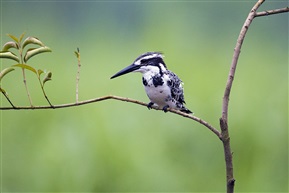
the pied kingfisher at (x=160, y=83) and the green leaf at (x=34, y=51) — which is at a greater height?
the green leaf at (x=34, y=51)

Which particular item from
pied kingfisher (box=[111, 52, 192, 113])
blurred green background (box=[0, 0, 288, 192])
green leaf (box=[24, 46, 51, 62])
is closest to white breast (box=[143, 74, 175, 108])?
pied kingfisher (box=[111, 52, 192, 113])

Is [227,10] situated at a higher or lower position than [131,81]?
higher

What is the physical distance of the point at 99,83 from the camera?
3232 mm

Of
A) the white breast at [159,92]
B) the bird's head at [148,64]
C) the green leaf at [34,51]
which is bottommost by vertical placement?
the white breast at [159,92]

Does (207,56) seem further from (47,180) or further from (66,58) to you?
(47,180)

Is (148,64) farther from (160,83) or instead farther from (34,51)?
(34,51)

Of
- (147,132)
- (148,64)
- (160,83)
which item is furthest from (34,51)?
(147,132)

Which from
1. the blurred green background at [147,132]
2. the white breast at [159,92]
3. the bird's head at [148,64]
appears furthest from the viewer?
the blurred green background at [147,132]

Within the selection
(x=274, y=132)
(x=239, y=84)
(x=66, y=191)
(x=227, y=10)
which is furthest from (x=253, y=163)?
(x=227, y=10)

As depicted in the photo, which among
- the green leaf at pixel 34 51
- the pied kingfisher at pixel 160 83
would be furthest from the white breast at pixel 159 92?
the green leaf at pixel 34 51

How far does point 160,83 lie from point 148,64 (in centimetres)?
15

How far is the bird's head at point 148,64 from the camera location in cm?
121

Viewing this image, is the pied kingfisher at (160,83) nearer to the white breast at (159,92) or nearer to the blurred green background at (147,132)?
the white breast at (159,92)

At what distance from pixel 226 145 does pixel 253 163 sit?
2.20 metres
